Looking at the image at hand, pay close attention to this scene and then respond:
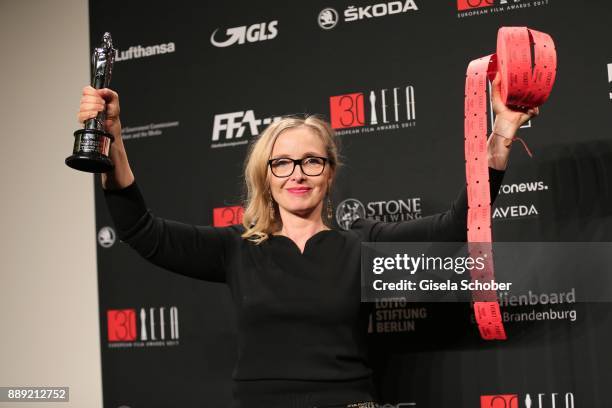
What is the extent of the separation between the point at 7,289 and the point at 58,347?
376 millimetres

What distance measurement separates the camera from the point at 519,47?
65.7 inches

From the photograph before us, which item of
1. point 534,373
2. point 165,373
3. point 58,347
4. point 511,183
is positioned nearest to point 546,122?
point 511,183

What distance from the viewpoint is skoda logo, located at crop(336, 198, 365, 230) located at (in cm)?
250

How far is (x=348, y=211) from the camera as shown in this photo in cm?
252

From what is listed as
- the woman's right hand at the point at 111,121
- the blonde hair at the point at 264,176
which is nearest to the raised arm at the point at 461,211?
the blonde hair at the point at 264,176

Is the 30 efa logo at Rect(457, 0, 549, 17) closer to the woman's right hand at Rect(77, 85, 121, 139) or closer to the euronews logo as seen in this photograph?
the euronews logo

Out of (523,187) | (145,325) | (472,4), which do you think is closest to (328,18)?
(472,4)

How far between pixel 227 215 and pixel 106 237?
57cm

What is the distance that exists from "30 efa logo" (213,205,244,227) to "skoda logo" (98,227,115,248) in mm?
490

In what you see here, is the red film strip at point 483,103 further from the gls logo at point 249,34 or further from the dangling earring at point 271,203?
the gls logo at point 249,34

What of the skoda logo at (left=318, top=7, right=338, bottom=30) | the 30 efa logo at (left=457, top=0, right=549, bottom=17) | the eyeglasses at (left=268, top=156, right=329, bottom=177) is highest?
the skoda logo at (left=318, top=7, right=338, bottom=30)

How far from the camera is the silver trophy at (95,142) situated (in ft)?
5.32

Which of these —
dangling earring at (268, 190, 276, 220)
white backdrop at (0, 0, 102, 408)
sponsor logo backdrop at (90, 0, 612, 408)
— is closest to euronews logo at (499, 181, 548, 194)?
sponsor logo backdrop at (90, 0, 612, 408)

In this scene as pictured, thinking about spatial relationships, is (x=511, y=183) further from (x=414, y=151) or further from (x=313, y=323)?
(x=313, y=323)
